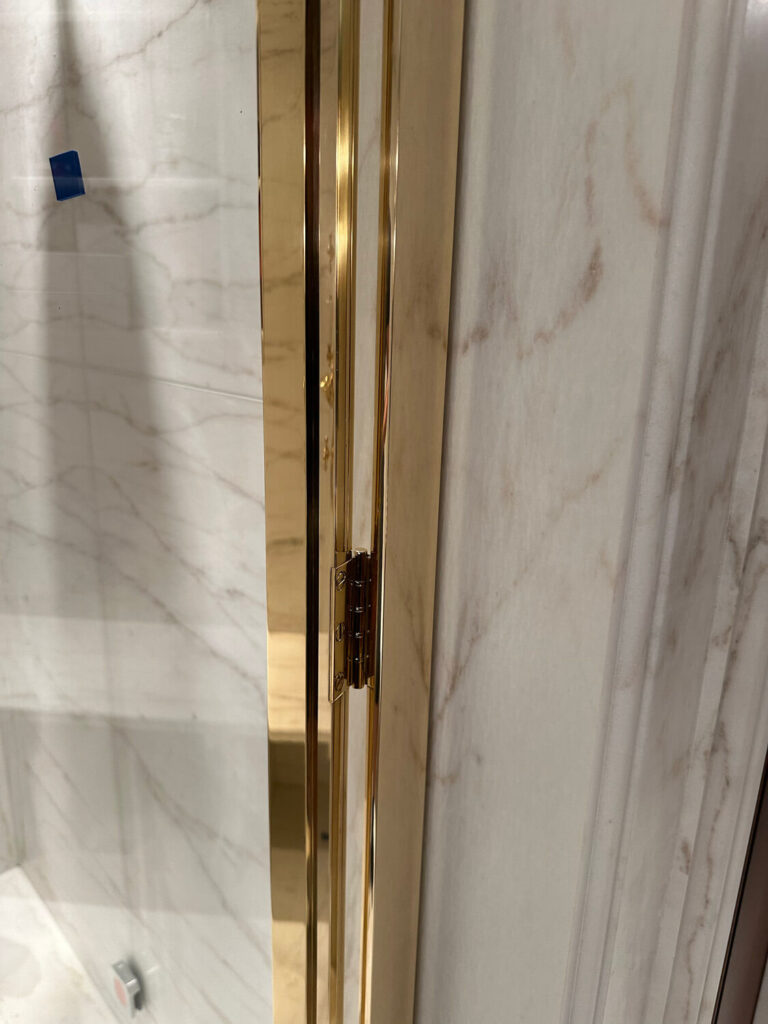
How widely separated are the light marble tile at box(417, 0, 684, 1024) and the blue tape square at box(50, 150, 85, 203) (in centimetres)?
29

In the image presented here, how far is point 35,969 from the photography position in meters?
0.80

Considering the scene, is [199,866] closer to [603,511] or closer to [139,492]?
[139,492]

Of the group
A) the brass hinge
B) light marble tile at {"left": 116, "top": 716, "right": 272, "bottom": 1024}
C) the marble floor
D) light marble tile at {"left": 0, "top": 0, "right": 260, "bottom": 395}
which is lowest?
the marble floor

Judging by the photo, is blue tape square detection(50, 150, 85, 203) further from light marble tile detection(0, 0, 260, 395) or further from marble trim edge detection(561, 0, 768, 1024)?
marble trim edge detection(561, 0, 768, 1024)

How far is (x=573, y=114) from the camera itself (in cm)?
35

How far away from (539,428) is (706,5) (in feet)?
0.58

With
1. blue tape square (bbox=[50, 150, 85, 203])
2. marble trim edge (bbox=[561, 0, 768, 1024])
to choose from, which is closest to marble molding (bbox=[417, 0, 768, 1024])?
marble trim edge (bbox=[561, 0, 768, 1024])

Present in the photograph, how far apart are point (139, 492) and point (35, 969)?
21.1 inches

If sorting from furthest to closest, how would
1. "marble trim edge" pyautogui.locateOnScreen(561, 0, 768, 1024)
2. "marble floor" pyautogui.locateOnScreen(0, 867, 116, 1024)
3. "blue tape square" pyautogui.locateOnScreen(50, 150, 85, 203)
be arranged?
"marble floor" pyautogui.locateOnScreen(0, 867, 116, 1024) < "blue tape square" pyautogui.locateOnScreen(50, 150, 85, 203) < "marble trim edge" pyautogui.locateOnScreen(561, 0, 768, 1024)

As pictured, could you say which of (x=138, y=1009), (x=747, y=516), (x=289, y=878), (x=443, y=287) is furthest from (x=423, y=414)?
(x=138, y=1009)

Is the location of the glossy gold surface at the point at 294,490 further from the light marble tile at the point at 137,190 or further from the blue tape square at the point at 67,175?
the blue tape square at the point at 67,175

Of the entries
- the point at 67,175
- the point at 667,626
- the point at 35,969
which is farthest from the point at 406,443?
the point at 35,969

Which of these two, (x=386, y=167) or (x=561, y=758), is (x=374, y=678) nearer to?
(x=561, y=758)

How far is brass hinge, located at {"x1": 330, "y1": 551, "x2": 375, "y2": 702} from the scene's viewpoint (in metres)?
0.45
